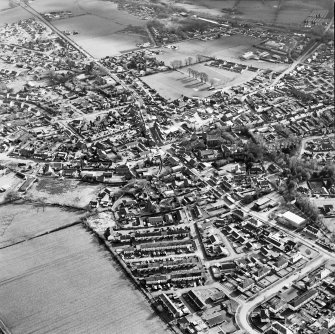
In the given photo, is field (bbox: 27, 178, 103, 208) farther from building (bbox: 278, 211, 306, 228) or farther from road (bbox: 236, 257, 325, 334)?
road (bbox: 236, 257, 325, 334)

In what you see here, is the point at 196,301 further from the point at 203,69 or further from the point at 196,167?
the point at 203,69

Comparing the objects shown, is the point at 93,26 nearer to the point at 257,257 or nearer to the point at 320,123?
the point at 320,123

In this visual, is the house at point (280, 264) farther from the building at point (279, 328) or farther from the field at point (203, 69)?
the field at point (203, 69)

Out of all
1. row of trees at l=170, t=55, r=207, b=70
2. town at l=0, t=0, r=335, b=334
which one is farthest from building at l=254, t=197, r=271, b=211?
row of trees at l=170, t=55, r=207, b=70

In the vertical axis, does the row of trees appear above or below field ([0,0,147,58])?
above

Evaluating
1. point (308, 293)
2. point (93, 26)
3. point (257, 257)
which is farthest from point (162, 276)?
point (93, 26)

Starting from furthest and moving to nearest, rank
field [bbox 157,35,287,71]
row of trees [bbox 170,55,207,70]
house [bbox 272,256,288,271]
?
field [bbox 157,35,287,71] → row of trees [bbox 170,55,207,70] → house [bbox 272,256,288,271]

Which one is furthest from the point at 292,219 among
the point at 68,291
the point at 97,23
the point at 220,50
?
the point at 97,23
